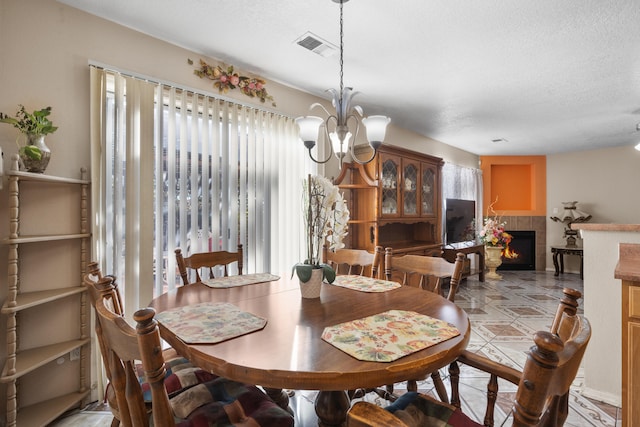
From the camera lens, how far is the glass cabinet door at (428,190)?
4094mm

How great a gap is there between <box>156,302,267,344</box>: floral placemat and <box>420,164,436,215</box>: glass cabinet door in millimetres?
3324

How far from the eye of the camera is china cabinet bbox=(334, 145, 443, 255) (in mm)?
3379

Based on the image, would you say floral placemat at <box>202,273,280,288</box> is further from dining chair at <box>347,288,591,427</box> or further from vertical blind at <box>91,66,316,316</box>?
dining chair at <box>347,288,591,427</box>

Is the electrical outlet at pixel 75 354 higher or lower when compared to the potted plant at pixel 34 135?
lower

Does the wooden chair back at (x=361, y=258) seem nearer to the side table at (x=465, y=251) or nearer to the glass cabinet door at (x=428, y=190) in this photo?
the glass cabinet door at (x=428, y=190)

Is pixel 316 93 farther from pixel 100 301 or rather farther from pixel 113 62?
pixel 100 301

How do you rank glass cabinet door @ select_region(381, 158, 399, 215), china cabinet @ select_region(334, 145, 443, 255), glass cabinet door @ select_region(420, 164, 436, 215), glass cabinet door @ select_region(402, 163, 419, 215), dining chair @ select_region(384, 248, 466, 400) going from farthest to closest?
glass cabinet door @ select_region(420, 164, 436, 215) < glass cabinet door @ select_region(402, 163, 419, 215) < glass cabinet door @ select_region(381, 158, 399, 215) < china cabinet @ select_region(334, 145, 443, 255) < dining chair @ select_region(384, 248, 466, 400)

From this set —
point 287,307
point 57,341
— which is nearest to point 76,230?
point 57,341

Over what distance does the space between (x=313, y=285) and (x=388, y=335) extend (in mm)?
518

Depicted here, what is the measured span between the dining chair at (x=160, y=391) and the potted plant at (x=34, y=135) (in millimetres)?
1212

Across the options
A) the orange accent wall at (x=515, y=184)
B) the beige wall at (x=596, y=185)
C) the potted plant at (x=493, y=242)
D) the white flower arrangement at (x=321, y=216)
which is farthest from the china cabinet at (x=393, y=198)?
the beige wall at (x=596, y=185)

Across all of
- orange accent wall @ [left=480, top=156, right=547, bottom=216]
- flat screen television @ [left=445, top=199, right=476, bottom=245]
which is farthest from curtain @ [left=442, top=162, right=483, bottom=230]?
orange accent wall @ [left=480, top=156, right=547, bottom=216]

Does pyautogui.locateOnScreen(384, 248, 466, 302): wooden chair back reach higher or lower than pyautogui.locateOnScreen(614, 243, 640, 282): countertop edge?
lower

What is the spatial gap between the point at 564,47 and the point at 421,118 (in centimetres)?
175
